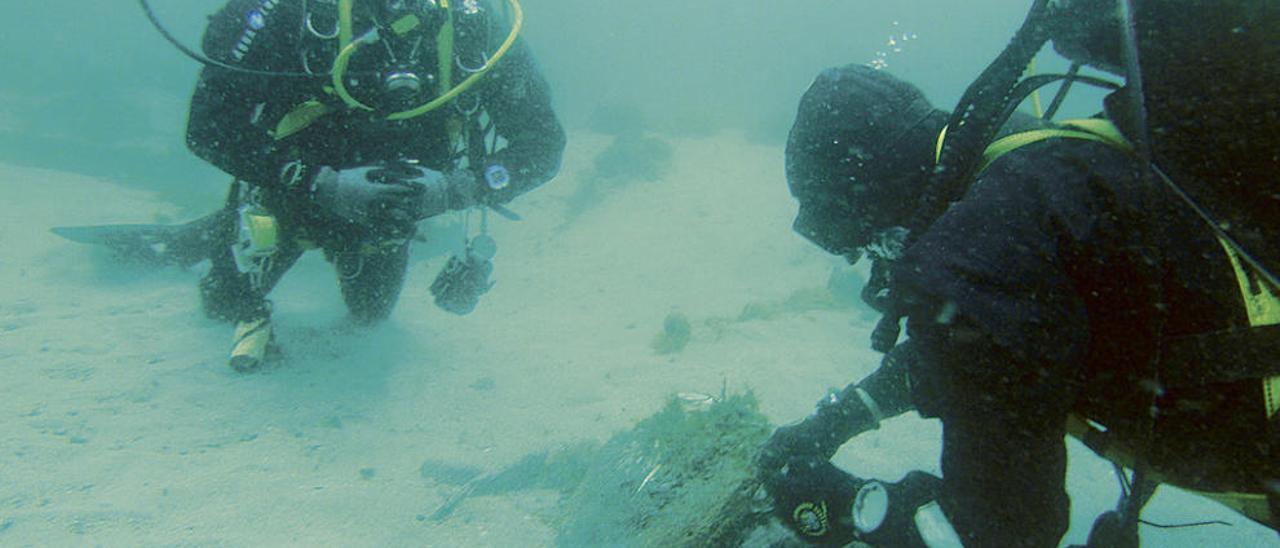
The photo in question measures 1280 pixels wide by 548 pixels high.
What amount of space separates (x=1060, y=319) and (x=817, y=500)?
0.97 meters

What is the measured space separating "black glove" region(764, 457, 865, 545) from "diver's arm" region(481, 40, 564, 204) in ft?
10.4

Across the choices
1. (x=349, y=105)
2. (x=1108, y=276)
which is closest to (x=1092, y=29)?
(x=1108, y=276)

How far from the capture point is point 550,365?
536 centimetres

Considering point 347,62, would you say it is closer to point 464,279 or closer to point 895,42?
point 464,279

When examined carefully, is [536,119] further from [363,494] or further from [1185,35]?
[1185,35]

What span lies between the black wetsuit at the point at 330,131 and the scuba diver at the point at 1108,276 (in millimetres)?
3271

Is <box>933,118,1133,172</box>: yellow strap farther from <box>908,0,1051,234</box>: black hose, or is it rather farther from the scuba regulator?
the scuba regulator

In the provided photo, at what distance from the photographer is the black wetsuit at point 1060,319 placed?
1.20 m

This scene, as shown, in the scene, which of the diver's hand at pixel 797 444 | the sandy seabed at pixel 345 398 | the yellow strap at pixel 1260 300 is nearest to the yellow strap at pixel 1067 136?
the yellow strap at pixel 1260 300

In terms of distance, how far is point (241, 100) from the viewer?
3.86m

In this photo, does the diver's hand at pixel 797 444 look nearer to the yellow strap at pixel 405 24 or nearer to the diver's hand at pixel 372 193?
the diver's hand at pixel 372 193

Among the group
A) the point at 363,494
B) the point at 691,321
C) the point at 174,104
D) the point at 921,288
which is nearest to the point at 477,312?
the point at 691,321

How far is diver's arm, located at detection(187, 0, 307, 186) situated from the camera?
12.1 ft

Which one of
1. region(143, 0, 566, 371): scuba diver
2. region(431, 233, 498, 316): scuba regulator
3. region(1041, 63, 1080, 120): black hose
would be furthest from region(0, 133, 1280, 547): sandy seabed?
region(1041, 63, 1080, 120): black hose
